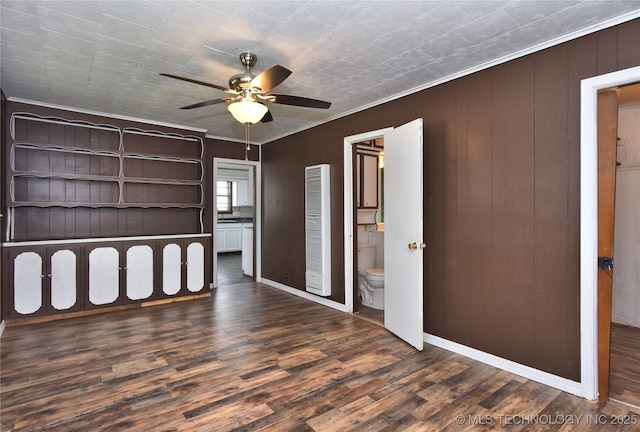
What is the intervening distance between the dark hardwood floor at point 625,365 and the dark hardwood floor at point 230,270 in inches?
198

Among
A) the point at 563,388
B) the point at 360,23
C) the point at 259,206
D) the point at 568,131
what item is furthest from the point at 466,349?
the point at 259,206

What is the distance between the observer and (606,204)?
232 centimetres

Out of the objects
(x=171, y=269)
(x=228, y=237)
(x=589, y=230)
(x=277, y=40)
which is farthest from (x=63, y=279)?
(x=228, y=237)

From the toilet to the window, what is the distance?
21.7 ft

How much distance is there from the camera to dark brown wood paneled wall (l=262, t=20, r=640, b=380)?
7.88 feet

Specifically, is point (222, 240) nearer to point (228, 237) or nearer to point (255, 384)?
point (228, 237)

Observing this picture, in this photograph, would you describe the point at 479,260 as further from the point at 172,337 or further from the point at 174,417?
the point at 172,337

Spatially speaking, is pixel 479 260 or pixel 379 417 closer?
pixel 379 417

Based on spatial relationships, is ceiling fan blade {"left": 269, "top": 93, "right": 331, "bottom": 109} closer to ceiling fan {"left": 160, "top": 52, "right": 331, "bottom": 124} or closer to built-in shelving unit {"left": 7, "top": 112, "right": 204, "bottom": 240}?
ceiling fan {"left": 160, "top": 52, "right": 331, "bottom": 124}

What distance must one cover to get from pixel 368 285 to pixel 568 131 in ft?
9.17

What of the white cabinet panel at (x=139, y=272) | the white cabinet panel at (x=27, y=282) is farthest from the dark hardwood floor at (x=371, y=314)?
the white cabinet panel at (x=27, y=282)

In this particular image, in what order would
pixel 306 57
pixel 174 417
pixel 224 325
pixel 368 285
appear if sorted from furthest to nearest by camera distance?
pixel 368 285 → pixel 224 325 → pixel 306 57 → pixel 174 417

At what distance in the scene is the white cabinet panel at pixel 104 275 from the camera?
4.17 metres

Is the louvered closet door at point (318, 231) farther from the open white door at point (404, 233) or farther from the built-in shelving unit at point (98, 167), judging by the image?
the built-in shelving unit at point (98, 167)
